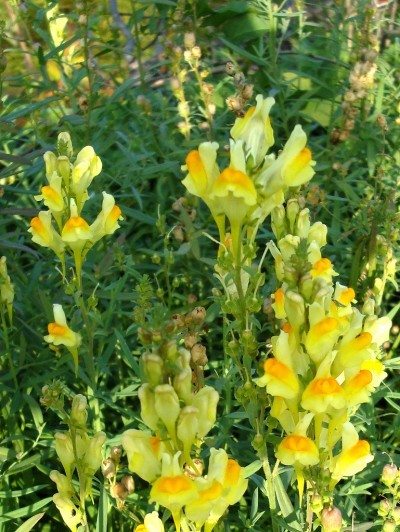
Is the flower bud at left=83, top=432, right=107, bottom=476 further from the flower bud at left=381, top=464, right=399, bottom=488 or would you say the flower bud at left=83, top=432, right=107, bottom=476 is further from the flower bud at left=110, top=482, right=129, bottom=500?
the flower bud at left=381, top=464, right=399, bottom=488

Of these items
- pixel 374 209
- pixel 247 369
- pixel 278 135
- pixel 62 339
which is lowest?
pixel 278 135

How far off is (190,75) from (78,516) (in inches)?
111

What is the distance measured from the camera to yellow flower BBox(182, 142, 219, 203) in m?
1.73

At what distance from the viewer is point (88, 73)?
305cm

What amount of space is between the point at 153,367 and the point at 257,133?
56 cm

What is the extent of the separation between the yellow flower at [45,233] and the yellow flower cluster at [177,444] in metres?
0.78

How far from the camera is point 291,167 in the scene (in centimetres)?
176

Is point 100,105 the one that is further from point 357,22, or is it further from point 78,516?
point 78,516

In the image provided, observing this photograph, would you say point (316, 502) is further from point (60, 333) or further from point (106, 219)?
point (106, 219)

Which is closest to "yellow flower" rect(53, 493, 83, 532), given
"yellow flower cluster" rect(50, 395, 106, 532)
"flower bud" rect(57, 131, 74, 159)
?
"yellow flower cluster" rect(50, 395, 106, 532)

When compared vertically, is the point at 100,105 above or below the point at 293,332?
below

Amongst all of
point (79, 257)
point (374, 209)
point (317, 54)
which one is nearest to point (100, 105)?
point (317, 54)

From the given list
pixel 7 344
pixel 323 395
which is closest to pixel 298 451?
pixel 323 395

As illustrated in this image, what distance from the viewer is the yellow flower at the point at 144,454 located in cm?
149
